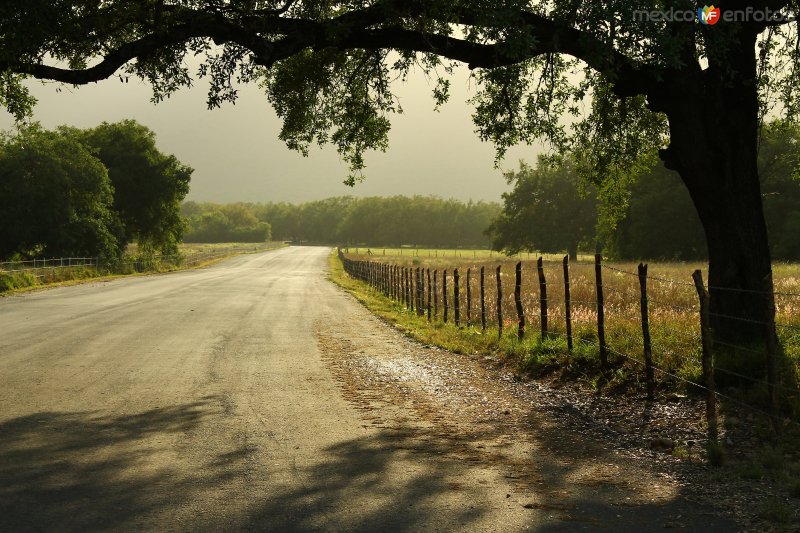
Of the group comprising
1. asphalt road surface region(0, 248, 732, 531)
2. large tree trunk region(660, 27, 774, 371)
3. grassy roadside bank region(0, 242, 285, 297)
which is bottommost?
asphalt road surface region(0, 248, 732, 531)

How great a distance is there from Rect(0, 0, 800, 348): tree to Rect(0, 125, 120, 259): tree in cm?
4267

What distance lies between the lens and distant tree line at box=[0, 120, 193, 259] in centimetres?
5462

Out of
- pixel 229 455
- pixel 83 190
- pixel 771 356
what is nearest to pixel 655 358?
pixel 771 356

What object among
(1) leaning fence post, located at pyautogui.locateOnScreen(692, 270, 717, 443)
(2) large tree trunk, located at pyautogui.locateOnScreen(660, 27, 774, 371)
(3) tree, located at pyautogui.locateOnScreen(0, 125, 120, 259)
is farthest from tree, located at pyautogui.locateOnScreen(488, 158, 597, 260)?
(1) leaning fence post, located at pyautogui.locateOnScreen(692, 270, 717, 443)

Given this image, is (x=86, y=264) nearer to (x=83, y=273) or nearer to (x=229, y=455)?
(x=83, y=273)

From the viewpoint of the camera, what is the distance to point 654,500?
6.05 m

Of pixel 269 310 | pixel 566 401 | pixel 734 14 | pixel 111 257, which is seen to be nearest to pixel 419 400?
pixel 566 401

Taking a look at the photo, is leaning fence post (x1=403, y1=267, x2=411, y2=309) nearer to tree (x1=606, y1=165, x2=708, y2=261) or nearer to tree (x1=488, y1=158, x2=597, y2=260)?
tree (x1=606, y1=165, x2=708, y2=261)

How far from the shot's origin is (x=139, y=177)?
69.8 metres

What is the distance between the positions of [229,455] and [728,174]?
24.8 feet

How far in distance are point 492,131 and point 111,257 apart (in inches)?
2028

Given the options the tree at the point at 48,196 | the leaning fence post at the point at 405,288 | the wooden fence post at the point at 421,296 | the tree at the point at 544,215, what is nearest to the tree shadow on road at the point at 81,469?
the wooden fence post at the point at 421,296

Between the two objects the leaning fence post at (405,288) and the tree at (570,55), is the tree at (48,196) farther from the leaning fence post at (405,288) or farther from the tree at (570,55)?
the tree at (570,55)

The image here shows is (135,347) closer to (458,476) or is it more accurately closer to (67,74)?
(67,74)
